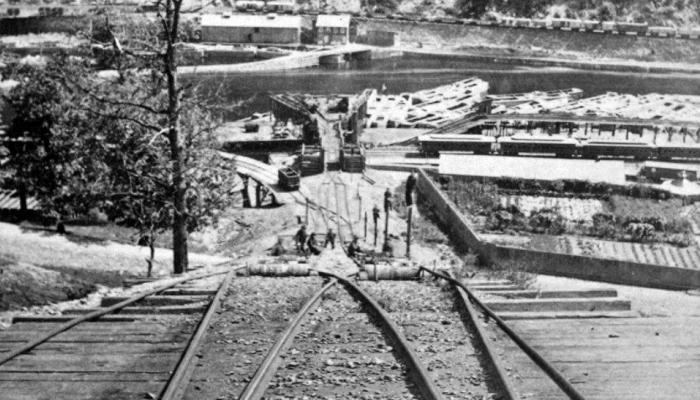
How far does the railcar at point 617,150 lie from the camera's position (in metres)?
35.3

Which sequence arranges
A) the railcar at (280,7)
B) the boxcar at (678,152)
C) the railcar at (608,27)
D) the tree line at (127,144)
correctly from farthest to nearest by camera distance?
the railcar at (280,7) → the railcar at (608,27) → the boxcar at (678,152) → the tree line at (127,144)

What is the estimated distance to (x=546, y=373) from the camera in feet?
19.4

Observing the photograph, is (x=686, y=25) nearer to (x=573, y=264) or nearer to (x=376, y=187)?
(x=376, y=187)

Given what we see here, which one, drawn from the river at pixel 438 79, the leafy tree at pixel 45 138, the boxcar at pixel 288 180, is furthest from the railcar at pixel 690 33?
the leafy tree at pixel 45 138

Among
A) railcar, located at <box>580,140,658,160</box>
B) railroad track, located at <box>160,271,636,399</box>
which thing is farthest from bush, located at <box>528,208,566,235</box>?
railroad track, located at <box>160,271,636,399</box>

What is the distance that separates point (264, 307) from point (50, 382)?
9.00 ft

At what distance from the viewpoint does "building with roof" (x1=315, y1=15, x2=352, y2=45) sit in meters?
74.3

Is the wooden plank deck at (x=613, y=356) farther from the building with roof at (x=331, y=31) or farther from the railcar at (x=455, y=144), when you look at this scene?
the building with roof at (x=331, y=31)

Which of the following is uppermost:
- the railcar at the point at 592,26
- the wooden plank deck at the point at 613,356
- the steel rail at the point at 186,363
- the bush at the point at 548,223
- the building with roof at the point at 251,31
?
the railcar at the point at 592,26

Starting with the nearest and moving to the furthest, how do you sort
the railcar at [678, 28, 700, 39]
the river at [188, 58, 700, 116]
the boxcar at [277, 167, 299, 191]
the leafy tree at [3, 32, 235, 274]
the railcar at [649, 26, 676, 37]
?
the leafy tree at [3, 32, 235, 274] → the boxcar at [277, 167, 299, 191] → the river at [188, 58, 700, 116] → the railcar at [678, 28, 700, 39] → the railcar at [649, 26, 676, 37]

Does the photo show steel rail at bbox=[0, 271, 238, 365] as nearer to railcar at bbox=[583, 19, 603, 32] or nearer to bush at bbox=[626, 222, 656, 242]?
bush at bbox=[626, 222, 656, 242]

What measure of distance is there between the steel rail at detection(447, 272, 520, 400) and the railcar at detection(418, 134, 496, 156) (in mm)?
27524

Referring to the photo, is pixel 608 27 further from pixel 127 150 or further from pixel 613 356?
pixel 613 356

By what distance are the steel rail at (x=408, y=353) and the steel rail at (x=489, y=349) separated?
0.51 m
